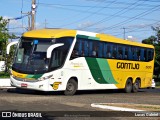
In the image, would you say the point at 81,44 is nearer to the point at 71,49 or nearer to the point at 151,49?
the point at 71,49

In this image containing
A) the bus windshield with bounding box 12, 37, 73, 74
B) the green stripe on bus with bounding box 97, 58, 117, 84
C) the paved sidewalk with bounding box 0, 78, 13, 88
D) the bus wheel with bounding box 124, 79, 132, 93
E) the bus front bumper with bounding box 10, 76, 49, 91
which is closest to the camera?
the bus front bumper with bounding box 10, 76, 49, 91

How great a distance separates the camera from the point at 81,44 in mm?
23656

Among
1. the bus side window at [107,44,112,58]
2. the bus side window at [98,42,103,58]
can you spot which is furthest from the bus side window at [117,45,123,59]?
the bus side window at [98,42,103,58]

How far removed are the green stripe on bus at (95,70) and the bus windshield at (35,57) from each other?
2.40 meters

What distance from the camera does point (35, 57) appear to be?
22.0 m

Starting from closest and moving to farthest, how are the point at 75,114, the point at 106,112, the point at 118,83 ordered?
the point at 75,114, the point at 106,112, the point at 118,83

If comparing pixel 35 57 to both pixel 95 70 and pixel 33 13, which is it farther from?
pixel 33 13

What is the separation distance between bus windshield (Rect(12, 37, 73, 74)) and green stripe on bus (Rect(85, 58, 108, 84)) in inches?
94.5

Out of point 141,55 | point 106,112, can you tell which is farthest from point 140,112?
point 141,55

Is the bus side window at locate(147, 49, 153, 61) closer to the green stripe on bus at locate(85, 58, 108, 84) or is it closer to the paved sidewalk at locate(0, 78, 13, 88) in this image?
the green stripe on bus at locate(85, 58, 108, 84)

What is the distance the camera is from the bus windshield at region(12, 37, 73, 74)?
21812 millimetres

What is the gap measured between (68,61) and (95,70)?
9.62 feet

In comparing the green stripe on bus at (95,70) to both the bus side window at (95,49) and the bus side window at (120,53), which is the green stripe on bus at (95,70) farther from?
the bus side window at (120,53)

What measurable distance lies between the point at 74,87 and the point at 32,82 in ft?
8.99
